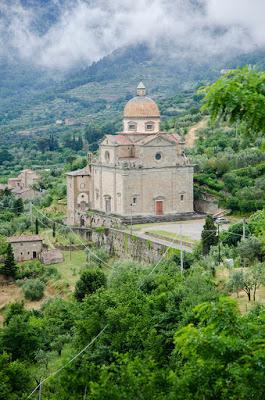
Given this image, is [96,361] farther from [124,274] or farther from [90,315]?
[124,274]

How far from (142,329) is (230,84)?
12.2 m

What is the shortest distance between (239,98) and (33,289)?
28080 millimetres

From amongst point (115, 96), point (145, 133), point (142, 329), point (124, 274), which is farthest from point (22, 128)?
point (142, 329)

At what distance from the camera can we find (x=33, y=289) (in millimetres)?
35781

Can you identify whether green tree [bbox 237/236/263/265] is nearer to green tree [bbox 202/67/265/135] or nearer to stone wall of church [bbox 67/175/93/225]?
stone wall of church [bbox 67/175/93/225]

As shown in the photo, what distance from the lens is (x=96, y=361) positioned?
61.9 ft

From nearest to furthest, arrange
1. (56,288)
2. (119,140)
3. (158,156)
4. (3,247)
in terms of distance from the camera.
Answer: (56,288) → (3,247) → (158,156) → (119,140)

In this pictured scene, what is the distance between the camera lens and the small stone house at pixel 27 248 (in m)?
41.5

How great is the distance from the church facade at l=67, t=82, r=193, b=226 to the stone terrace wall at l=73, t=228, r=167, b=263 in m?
1.33

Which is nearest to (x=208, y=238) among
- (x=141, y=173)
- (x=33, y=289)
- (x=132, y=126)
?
(x=33, y=289)

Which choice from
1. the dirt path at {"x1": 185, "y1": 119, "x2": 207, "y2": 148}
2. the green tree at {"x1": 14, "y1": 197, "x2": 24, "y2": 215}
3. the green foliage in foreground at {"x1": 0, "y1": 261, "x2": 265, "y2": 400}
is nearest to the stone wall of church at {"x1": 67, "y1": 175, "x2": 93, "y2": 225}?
the green tree at {"x1": 14, "y1": 197, "x2": 24, "y2": 215}

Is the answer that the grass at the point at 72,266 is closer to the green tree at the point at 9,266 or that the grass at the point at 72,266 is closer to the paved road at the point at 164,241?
the green tree at the point at 9,266

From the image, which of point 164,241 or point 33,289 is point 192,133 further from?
point 33,289

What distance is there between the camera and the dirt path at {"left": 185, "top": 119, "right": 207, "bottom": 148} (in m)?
69.0
